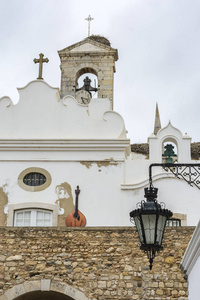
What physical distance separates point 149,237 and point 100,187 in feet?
32.3

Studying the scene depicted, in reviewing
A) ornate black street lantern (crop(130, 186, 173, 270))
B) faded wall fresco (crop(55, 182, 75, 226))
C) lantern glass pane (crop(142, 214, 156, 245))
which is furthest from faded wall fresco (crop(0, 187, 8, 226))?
lantern glass pane (crop(142, 214, 156, 245))

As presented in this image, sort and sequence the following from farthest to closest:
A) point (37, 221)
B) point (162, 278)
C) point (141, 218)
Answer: point (37, 221) < point (162, 278) < point (141, 218)

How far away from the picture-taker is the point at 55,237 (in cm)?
1566

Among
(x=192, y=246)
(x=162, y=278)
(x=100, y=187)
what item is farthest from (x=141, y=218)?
(x=100, y=187)

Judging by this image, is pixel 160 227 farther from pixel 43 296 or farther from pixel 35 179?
pixel 35 179

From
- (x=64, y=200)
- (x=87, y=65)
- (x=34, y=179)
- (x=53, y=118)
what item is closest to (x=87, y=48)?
(x=87, y=65)

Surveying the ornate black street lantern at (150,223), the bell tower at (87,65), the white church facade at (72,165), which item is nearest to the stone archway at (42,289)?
the white church facade at (72,165)

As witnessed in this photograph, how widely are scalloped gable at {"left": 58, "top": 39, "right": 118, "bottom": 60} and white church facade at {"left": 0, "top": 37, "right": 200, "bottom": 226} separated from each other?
4.09 metres

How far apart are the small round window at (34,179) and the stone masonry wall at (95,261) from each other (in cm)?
463

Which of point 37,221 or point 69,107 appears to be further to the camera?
point 69,107

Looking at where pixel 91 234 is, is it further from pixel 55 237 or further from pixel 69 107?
pixel 69 107

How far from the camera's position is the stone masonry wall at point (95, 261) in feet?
48.9

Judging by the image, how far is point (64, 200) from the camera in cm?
2020

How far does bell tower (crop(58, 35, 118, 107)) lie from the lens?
24.6 metres
